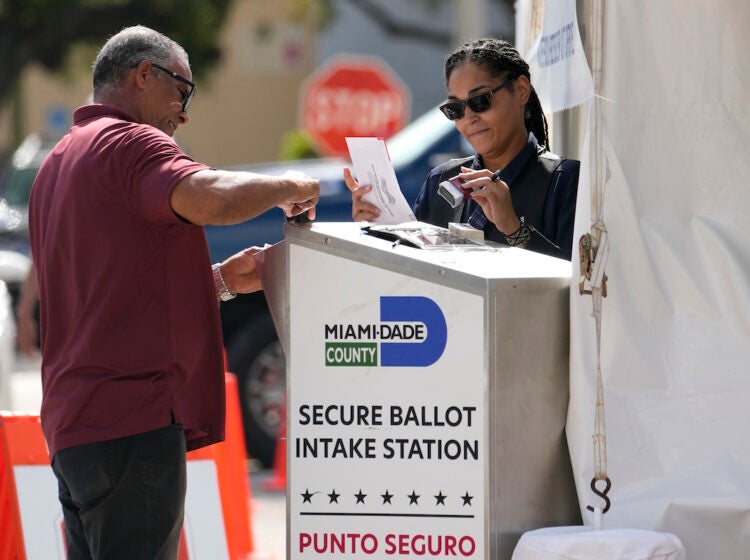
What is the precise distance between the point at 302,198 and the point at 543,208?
85 centimetres

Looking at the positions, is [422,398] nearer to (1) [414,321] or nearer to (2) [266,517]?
(1) [414,321]

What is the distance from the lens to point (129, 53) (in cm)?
381

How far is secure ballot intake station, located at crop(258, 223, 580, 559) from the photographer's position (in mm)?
3217

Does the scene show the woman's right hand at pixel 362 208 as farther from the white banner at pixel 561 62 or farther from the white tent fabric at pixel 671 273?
the white tent fabric at pixel 671 273

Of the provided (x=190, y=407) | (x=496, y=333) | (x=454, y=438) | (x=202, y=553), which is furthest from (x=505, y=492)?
(x=202, y=553)

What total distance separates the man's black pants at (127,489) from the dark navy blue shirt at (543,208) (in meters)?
1.14

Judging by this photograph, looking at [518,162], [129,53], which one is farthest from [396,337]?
[129,53]

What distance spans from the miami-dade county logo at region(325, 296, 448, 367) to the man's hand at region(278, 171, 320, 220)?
1.15 ft

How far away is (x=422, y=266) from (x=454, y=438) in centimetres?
42

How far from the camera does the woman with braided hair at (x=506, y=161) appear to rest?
3908mm

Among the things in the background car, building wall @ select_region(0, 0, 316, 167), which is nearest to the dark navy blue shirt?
the background car

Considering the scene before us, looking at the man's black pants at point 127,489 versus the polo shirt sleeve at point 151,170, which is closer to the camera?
the polo shirt sleeve at point 151,170

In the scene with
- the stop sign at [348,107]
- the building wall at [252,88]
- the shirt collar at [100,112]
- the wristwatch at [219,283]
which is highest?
the building wall at [252,88]

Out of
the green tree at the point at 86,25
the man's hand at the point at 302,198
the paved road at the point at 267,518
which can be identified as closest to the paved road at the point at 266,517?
the paved road at the point at 267,518
